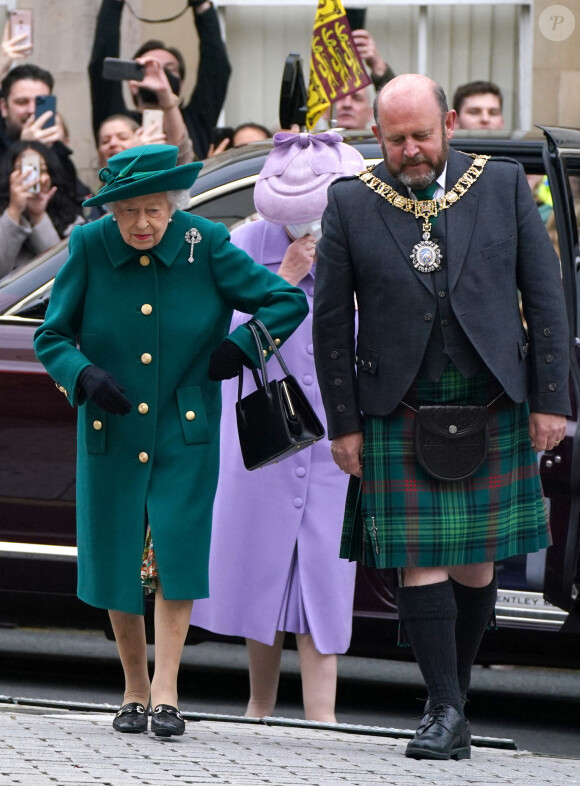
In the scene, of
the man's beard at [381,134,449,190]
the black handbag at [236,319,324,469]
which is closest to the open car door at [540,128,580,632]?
the man's beard at [381,134,449,190]

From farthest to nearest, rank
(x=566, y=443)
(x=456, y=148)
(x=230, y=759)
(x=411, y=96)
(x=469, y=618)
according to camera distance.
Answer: (x=456, y=148) → (x=566, y=443) → (x=469, y=618) → (x=411, y=96) → (x=230, y=759)

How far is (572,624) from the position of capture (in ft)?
18.7

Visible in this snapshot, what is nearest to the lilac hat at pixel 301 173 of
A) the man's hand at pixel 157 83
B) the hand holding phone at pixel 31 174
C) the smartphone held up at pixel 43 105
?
the hand holding phone at pixel 31 174

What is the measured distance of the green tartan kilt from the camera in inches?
184

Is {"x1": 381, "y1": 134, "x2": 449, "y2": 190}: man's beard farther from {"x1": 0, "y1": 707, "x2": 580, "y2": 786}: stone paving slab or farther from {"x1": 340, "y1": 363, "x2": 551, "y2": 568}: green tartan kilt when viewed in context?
{"x1": 0, "y1": 707, "x2": 580, "y2": 786}: stone paving slab

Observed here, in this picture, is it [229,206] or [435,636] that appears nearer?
[435,636]

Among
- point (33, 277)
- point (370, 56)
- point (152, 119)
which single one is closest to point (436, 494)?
point (33, 277)

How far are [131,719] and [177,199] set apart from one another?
1402 millimetres

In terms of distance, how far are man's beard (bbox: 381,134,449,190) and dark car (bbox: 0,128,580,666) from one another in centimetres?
107

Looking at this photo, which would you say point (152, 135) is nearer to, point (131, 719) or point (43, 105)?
point (43, 105)

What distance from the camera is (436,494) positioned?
15.4ft

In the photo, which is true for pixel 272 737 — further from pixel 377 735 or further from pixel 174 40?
pixel 174 40

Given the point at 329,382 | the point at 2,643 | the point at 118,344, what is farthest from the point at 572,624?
the point at 2,643

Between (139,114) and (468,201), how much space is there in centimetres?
432
